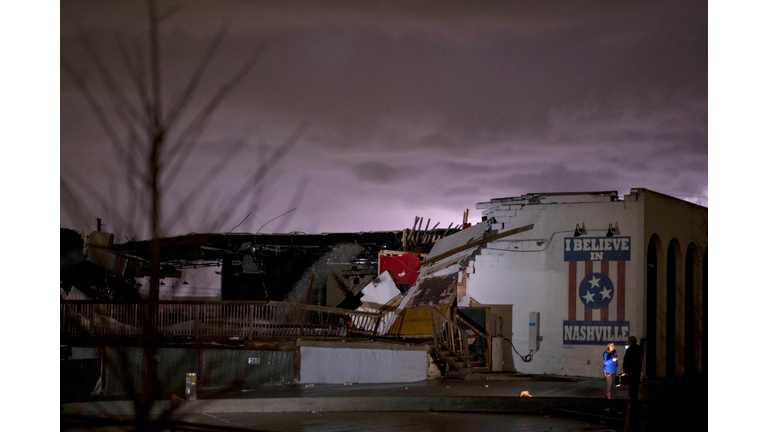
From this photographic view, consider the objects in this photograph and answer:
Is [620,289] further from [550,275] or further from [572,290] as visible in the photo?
[550,275]

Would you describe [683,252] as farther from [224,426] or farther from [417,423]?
[224,426]

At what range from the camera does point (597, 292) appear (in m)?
22.7

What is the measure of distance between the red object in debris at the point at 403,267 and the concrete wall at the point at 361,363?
1026cm

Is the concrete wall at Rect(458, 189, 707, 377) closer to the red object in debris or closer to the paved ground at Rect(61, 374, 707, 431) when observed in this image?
the paved ground at Rect(61, 374, 707, 431)

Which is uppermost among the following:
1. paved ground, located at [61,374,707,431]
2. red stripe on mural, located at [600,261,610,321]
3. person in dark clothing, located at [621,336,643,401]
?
red stripe on mural, located at [600,261,610,321]

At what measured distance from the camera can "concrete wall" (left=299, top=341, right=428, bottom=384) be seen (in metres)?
20.2

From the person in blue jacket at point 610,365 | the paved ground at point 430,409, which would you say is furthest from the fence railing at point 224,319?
the person in blue jacket at point 610,365

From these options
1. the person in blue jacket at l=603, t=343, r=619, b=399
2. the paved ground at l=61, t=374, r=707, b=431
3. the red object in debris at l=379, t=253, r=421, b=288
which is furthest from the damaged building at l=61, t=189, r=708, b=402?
the person in blue jacket at l=603, t=343, r=619, b=399

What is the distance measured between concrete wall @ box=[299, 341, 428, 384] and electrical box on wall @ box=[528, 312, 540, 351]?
12.3 ft

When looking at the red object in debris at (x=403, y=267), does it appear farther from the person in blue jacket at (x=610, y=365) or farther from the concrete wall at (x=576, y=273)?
the person in blue jacket at (x=610, y=365)

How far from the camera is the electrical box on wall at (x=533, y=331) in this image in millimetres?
22797

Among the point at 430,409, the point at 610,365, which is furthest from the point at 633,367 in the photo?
the point at 430,409

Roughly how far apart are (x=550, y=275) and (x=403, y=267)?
9405 millimetres
